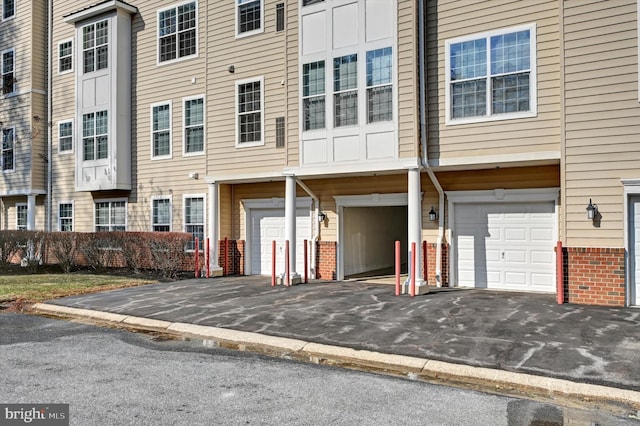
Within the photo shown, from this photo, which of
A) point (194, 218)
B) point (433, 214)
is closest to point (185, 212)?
point (194, 218)

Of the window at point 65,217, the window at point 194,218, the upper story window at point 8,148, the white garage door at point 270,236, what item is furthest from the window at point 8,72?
the white garage door at point 270,236

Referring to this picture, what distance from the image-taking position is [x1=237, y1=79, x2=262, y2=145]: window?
47.6 ft

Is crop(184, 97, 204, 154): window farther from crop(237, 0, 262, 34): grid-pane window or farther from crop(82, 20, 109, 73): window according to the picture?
crop(82, 20, 109, 73): window

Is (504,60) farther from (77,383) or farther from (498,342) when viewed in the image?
(77,383)

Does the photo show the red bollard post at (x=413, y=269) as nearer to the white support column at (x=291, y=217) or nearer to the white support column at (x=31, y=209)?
the white support column at (x=291, y=217)

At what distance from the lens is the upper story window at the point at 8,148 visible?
2019 cm

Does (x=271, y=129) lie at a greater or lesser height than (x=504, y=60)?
Result: lesser

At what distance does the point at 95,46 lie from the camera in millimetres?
17750

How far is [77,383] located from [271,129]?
9.89 metres

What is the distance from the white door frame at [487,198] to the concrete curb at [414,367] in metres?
6.21

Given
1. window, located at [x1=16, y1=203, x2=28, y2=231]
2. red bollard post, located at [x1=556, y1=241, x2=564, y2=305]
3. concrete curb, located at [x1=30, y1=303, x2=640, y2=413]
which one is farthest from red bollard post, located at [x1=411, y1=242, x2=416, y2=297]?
window, located at [x1=16, y1=203, x2=28, y2=231]

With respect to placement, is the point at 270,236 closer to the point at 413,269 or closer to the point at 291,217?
the point at 291,217

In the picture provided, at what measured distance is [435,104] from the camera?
11.6 m

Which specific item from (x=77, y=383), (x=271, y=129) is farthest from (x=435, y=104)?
(x=77, y=383)
